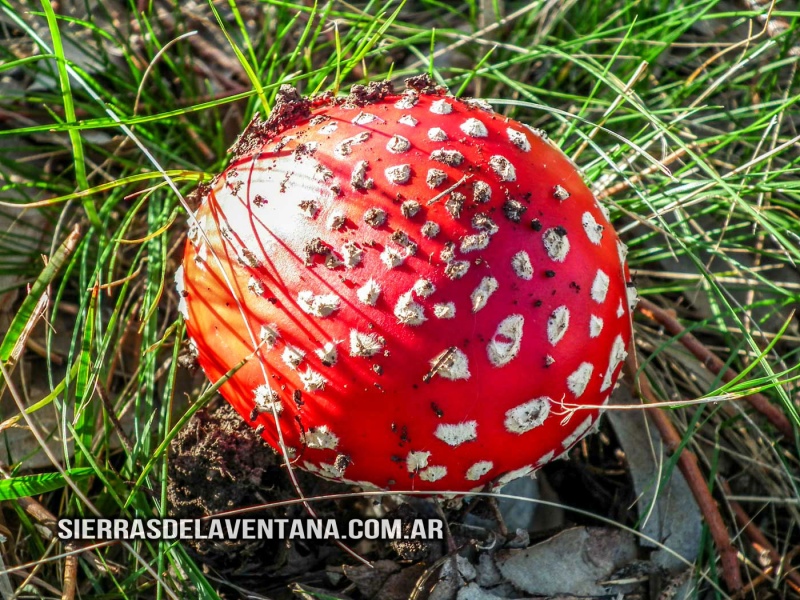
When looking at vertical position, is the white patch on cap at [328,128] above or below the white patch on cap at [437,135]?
above

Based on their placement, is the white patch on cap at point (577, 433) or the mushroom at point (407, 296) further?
the white patch on cap at point (577, 433)

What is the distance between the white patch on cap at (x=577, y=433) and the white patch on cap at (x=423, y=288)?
656mm

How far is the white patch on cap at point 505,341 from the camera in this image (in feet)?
6.07

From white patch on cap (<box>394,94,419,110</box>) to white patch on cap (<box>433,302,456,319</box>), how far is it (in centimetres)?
60

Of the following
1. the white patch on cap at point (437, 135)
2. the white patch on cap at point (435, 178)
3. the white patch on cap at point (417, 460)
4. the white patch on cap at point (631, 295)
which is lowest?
the white patch on cap at point (417, 460)

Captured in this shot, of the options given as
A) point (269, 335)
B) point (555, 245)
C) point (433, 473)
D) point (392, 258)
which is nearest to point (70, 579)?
point (269, 335)

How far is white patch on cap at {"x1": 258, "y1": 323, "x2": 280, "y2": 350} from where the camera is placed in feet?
6.14

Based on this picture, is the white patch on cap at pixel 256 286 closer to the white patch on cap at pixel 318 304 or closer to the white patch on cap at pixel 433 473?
the white patch on cap at pixel 318 304

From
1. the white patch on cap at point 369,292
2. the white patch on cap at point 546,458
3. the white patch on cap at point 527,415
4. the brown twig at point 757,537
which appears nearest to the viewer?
the white patch on cap at point 369,292

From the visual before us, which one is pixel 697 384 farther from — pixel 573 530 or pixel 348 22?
pixel 348 22

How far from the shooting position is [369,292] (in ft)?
5.93

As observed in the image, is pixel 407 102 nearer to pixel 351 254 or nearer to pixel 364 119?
pixel 364 119

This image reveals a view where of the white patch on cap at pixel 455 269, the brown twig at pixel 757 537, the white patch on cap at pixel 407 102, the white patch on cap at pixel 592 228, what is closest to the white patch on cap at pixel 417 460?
the white patch on cap at pixel 455 269

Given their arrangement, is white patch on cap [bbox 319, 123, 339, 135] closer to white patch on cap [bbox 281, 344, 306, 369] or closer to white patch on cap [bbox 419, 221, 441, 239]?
white patch on cap [bbox 419, 221, 441, 239]
